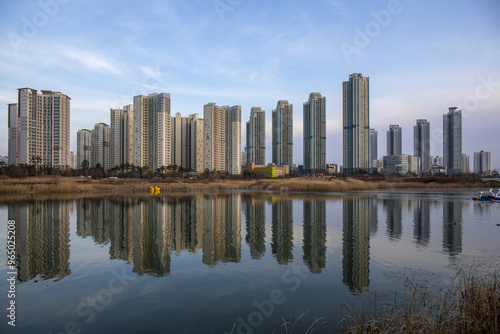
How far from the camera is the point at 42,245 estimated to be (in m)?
17.1

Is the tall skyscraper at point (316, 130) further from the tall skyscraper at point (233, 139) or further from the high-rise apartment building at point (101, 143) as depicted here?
the high-rise apartment building at point (101, 143)

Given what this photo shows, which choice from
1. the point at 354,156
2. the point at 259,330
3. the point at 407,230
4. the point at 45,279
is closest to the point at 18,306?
the point at 45,279

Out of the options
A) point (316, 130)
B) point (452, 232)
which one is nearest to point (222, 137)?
point (316, 130)

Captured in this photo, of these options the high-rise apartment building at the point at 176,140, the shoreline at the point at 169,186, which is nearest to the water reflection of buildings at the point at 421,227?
the shoreline at the point at 169,186

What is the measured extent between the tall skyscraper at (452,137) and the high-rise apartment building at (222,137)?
10305cm

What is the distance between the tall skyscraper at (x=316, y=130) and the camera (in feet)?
615

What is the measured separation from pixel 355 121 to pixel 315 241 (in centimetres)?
13843

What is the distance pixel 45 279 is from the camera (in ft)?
39.7

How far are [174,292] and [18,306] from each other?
15.5 feet

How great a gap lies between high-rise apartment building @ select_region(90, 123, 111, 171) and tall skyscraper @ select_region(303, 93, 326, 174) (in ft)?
397

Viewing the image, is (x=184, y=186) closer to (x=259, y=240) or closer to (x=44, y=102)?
(x=259, y=240)

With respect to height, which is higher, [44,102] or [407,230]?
[44,102]

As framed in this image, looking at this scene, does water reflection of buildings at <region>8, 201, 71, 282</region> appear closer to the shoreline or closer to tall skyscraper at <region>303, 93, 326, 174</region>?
the shoreline

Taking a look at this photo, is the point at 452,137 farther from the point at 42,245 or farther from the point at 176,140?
the point at 42,245
